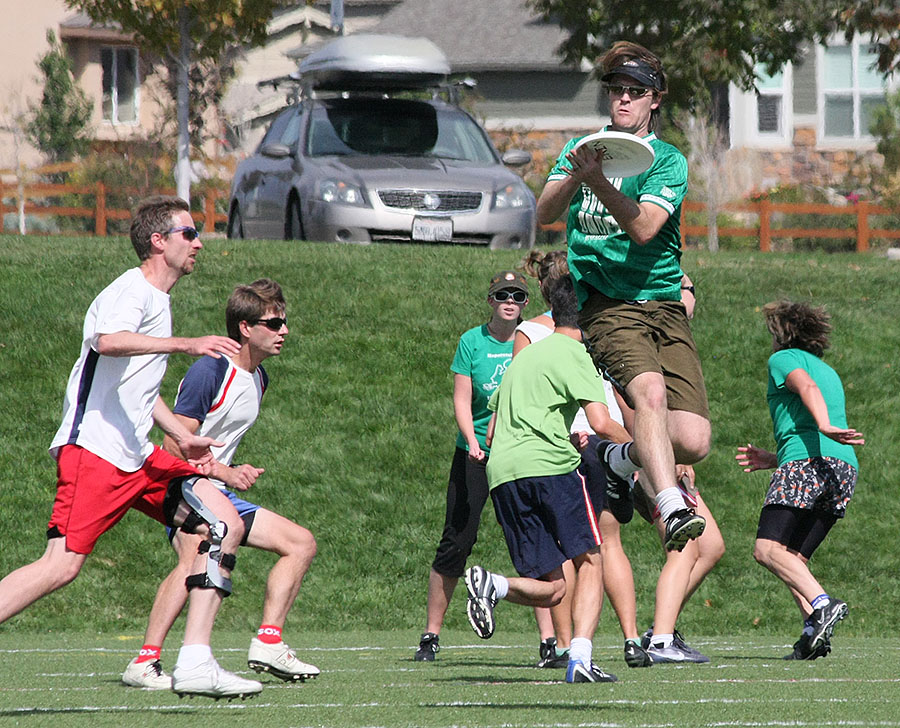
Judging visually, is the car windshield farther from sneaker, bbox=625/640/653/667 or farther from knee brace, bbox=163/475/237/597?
knee brace, bbox=163/475/237/597

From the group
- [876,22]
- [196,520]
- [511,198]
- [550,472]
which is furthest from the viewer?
[876,22]

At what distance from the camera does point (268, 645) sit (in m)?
7.44

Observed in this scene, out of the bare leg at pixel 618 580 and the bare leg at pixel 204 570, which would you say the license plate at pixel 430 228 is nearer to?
the bare leg at pixel 618 580

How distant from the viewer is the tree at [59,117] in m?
42.3

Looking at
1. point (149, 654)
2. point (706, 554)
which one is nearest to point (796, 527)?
point (706, 554)

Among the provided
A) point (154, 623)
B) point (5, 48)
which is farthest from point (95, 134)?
point (154, 623)

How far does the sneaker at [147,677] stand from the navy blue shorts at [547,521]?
1.66 meters

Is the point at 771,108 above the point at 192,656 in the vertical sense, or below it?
above

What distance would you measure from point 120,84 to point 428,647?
43.0m

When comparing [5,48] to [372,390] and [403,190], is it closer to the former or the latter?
[403,190]

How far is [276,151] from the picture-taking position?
61.0ft

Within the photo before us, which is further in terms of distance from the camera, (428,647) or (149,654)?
(428,647)

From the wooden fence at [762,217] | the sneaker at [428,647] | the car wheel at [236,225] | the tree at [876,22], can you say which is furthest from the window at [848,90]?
the sneaker at [428,647]

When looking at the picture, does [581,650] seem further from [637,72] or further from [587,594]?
[637,72]
